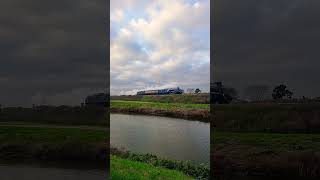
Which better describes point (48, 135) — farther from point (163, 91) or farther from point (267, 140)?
point (267, 140)

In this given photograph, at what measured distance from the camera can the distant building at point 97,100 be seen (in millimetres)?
8508

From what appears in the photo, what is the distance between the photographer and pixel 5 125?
8453 mm

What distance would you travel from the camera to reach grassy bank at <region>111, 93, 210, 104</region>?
10.4 m

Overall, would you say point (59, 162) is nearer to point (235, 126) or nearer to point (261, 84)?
point (235, 126)

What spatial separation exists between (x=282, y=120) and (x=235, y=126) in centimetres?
81

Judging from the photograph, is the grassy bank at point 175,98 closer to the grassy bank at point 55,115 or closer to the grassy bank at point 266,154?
the grassy bank at point 266,154

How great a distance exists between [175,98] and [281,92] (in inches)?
122

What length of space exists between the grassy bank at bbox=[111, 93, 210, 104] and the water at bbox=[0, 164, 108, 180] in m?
2.98

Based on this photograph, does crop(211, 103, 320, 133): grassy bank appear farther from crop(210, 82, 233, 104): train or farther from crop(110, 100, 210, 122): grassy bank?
crop(110, 100, 210, 122): grassy bank

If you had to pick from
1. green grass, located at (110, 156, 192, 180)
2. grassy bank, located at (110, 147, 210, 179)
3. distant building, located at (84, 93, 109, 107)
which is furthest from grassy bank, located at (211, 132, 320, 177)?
distant building, located at (84, 93, 109, 107)

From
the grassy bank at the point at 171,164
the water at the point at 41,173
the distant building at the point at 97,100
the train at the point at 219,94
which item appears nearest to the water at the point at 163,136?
the grassy bank at the point at 171,164

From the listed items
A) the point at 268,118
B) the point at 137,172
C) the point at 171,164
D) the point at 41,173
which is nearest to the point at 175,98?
the point at 171,164

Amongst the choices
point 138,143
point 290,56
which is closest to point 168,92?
point 138,143

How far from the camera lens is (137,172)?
9719 millimetres
